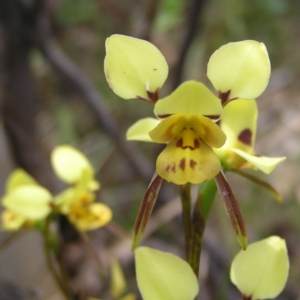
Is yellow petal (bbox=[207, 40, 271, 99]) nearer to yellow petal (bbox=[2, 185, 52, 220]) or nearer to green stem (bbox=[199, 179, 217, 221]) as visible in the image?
green stem (bbox=[199, 179, 217, 221])

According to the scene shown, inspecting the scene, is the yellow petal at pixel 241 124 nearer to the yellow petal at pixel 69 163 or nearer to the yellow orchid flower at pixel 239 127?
the yellow orchid flower at pixel 239 127

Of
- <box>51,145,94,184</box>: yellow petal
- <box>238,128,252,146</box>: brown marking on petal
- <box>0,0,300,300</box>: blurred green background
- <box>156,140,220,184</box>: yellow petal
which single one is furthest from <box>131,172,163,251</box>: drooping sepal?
<box>0,0,300,300</box>: blurred green background

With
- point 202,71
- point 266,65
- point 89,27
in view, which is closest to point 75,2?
point 89,27

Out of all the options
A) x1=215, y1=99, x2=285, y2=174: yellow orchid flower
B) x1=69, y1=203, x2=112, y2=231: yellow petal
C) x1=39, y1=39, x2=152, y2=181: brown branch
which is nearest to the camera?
x1=215, y1=99, x2=285, y2=174: yellow orchid flower

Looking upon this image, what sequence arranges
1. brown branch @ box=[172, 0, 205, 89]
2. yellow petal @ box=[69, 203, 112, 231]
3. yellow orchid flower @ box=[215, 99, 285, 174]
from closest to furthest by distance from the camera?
yellow orchid flower @ box=[215, 99, 285, 174]
yellow petal @ box=[69, 203, 112, 231]
brown branch @ box=[172, 0, 205, 89]

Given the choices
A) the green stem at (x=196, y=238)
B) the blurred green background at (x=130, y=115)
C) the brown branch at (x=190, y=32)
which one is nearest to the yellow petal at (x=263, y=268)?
the green stem at (x=196, y=238)

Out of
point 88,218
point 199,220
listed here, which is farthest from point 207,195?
point 88,218

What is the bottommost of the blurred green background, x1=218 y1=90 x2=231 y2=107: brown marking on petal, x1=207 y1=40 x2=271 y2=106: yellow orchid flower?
the blurred green background
